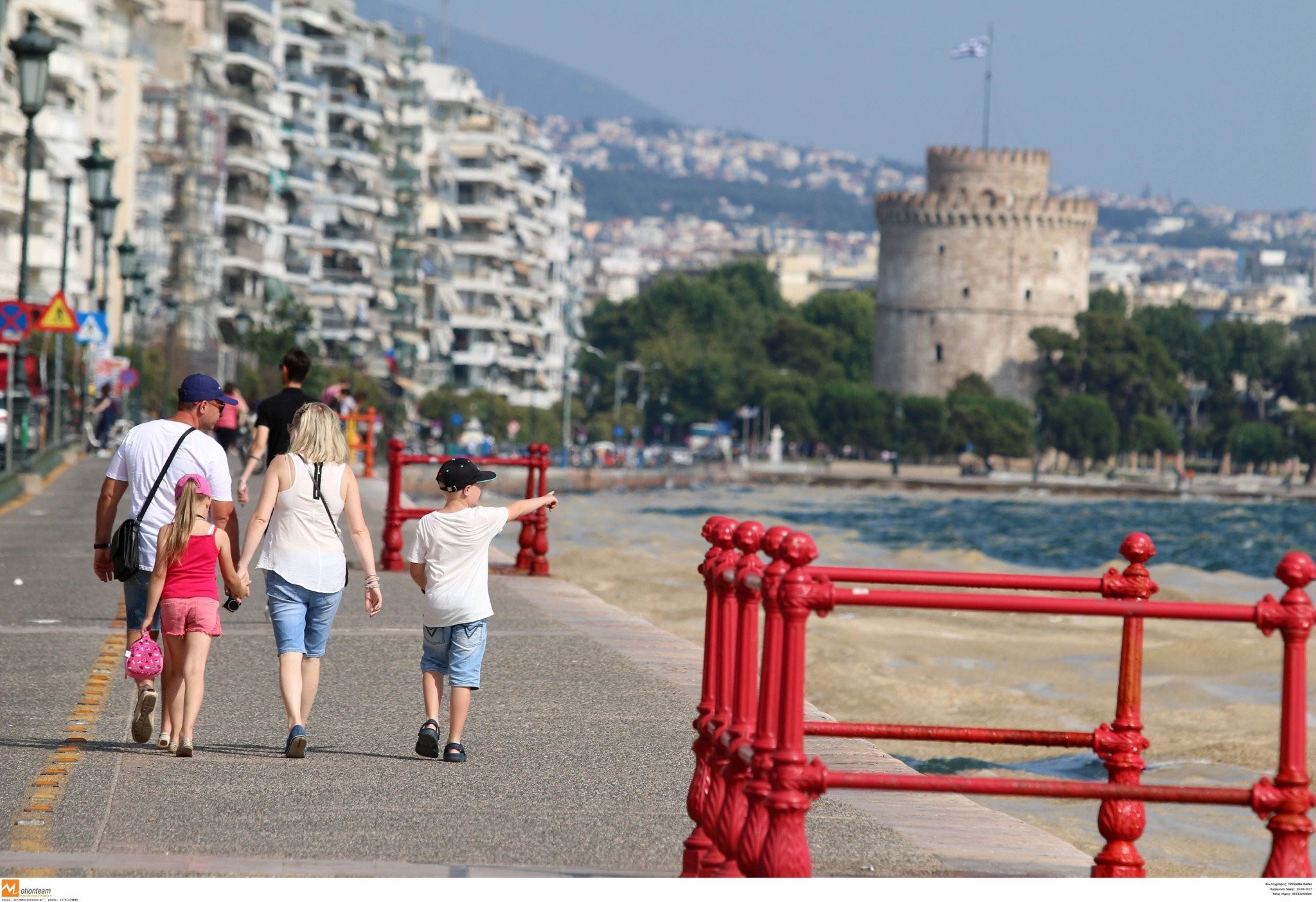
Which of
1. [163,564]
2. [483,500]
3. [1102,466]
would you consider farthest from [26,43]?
[1102,466]

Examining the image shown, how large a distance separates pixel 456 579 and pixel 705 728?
8.36ft

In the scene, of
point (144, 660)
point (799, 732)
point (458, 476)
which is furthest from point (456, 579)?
point (799, 732)

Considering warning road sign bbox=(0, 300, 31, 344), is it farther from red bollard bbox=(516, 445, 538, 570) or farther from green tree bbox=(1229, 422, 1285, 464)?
green tree bbox=(1229, 422, 1285, 464)

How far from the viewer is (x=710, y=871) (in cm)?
599

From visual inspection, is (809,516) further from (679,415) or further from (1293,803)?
(1293,803)

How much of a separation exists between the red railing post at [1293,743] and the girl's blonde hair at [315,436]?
14.2 feet

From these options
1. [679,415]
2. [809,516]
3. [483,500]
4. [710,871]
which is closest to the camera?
[710,871]

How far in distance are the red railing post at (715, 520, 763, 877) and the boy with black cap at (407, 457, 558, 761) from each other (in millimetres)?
2646

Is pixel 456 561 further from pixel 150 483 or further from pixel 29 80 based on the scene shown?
pixel 29 80

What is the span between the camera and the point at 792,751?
5414 millimetres

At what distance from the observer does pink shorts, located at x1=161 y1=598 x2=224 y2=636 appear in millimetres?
8641

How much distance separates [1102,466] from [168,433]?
129m

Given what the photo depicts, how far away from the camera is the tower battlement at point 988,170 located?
126125 mm

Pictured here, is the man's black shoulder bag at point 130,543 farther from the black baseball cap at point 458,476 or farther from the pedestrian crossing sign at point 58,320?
the pedestrian crossing sign at point 58,320
